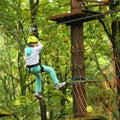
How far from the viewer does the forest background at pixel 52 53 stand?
1095 cm

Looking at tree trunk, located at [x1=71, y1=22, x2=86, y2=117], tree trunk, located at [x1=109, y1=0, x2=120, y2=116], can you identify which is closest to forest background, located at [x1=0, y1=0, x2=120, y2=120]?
tree trunk, located at [x1=109, y1=0, x2=120, y2=116]

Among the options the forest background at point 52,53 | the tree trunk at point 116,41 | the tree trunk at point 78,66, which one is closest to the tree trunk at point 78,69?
the tree trunk at point 78,66

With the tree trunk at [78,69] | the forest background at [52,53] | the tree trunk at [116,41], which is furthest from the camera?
the forest background at [52,53]

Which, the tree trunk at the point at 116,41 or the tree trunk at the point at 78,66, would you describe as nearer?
the tree trunk at the point at 78,66

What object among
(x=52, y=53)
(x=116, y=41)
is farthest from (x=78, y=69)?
(x=52, y=53)

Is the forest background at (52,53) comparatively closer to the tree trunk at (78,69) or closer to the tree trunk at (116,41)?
the tree trunk at (116,41)

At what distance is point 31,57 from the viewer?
21.3 ft

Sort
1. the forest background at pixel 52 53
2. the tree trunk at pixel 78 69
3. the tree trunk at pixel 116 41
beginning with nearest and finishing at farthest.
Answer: the tree trunk at pixel 78 69 < the tree trunk at pixel 116 41 < the forest background at pixel 52 53

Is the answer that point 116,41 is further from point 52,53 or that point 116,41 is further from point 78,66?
point 52,53

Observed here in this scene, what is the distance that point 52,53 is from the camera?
1557 cm

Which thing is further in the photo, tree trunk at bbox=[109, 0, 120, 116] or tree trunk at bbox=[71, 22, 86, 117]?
tree trunk at bbox=[109, 0, 120, 116]

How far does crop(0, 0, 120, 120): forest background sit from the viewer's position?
1095cm

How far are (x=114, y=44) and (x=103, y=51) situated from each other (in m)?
3.50

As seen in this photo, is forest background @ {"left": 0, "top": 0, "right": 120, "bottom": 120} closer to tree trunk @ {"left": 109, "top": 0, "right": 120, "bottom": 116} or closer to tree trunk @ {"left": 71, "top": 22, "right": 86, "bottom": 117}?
tree trunk @ {"left": 109, "top": 0, "right": 120, "bottom": 116}
